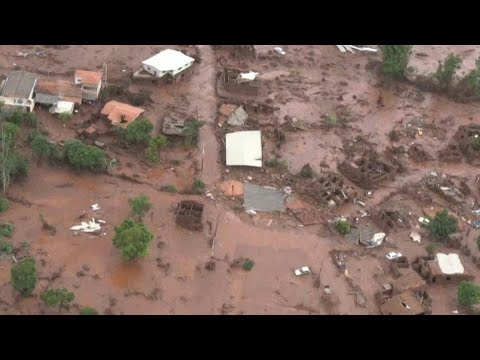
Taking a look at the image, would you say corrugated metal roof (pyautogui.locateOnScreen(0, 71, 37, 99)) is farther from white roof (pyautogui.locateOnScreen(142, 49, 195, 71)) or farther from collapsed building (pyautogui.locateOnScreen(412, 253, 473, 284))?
collapsed building (pyautogui.locateOnScreen(412, 253, 473, 284))

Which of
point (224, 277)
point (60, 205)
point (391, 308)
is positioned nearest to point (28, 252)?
point (60, 205)

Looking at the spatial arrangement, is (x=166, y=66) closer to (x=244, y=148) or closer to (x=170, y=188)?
(x=244, y=148)

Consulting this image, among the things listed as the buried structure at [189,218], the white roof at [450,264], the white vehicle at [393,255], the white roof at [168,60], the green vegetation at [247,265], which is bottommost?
the white vehicle at [393,255]

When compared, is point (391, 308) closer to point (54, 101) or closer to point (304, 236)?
point (304, 236)

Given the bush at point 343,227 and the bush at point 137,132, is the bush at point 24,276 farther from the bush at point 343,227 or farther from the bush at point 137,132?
the bush at point 343,227

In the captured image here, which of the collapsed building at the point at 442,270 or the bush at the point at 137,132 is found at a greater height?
the bush at the point at 137,132

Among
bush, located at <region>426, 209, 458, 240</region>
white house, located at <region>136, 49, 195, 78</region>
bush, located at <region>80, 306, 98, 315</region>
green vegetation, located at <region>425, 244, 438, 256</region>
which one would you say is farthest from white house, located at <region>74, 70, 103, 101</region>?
green vegetation, located at <region>425, 244, 438, 256</region>

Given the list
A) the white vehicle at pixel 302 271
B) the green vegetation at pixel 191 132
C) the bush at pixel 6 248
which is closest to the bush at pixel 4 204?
the bush at pixel 6 248

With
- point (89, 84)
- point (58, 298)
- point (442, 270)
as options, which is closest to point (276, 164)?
point (442, 270)
